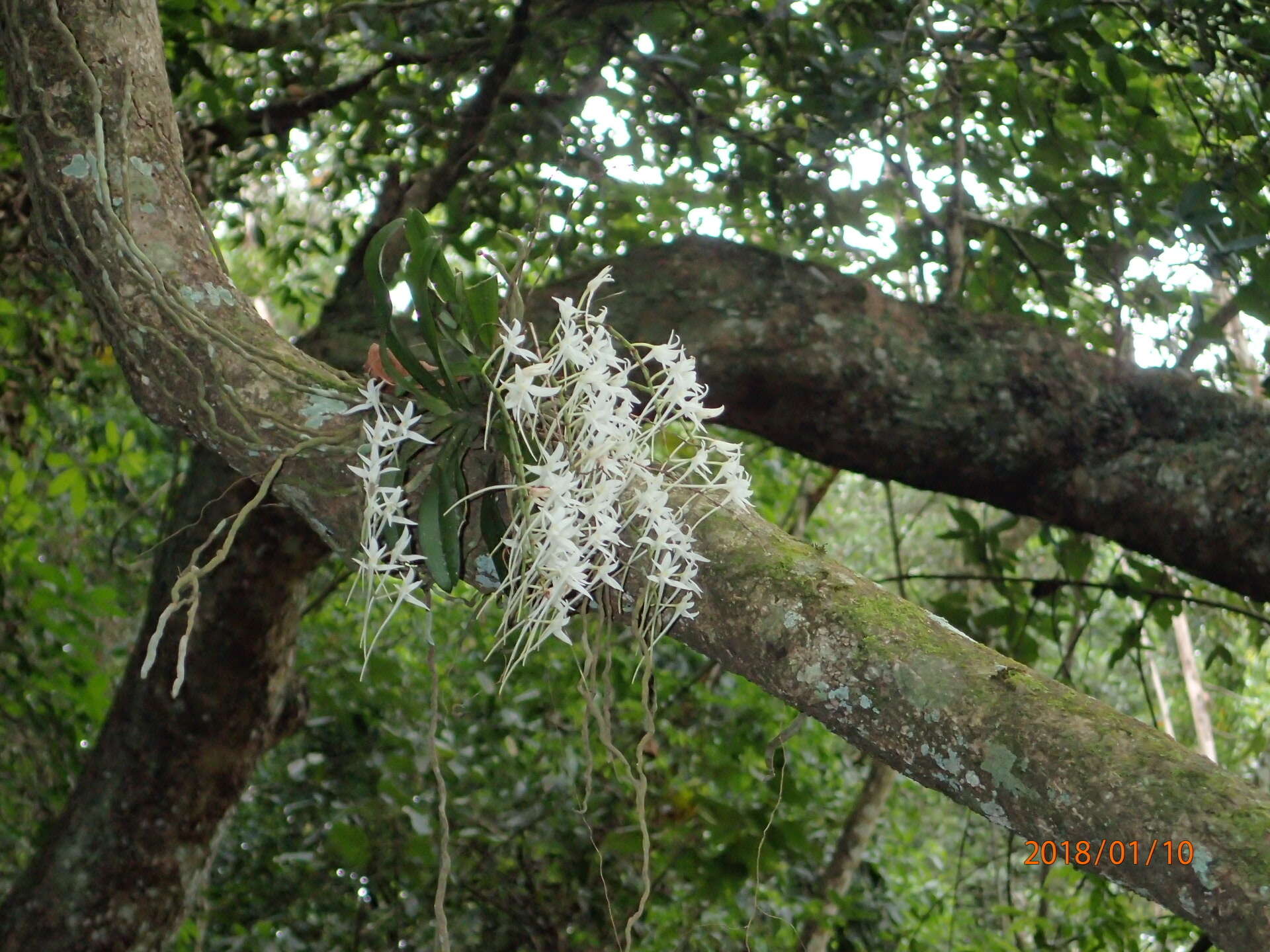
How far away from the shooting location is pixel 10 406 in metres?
2.89

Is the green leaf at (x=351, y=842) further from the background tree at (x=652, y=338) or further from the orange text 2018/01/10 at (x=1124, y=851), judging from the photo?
the orange text 2018/01/10 at (x=1124, y=851)

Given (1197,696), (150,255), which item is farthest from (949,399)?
(1197,696)

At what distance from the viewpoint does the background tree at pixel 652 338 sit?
1.95 metres

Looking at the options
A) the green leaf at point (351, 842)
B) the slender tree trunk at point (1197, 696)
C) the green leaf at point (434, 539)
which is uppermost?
the slender tree trunk at point (1197, 696)

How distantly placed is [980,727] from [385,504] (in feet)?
1.76

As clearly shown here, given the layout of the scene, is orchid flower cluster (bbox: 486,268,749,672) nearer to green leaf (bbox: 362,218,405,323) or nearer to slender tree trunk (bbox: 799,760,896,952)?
green leaf (bbox: 362,218,405,323)

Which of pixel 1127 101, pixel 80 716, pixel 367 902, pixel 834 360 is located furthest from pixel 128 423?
pixel 1127 101

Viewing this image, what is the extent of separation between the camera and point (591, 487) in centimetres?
102

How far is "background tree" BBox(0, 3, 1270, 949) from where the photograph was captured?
195 cm

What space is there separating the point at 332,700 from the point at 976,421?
2.15m

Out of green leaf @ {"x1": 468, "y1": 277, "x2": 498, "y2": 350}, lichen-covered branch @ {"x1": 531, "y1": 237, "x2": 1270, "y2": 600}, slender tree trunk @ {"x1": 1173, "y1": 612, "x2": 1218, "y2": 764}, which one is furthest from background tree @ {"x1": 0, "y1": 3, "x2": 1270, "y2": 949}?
slender tree trunk @ {"x1": 1173, "y1": 612, "x2": 1218, "y2": 764}

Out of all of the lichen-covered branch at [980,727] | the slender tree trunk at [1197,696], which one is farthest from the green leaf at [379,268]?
the slender tree trunk at [1197,696]

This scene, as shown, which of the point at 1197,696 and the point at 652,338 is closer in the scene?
the point at 652,338

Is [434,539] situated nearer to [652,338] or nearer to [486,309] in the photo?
[486,309]
